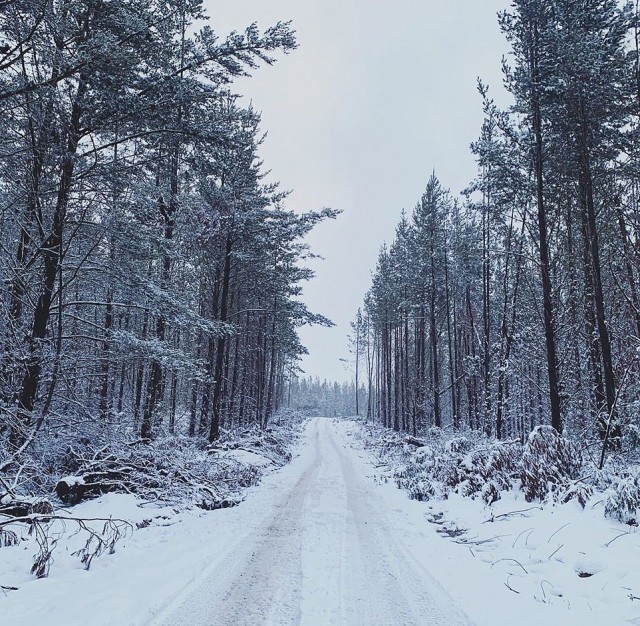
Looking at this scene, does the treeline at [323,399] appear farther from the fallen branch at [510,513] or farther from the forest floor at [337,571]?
the forest floor at [337,571]

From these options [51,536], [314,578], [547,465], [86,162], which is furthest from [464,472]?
[86,162]

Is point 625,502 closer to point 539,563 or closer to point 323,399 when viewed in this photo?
point 539,563

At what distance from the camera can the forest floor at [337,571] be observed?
11.8 feet

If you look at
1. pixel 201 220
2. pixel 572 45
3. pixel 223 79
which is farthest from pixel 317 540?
pixel 572 45

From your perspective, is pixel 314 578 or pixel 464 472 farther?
pixel 464 472

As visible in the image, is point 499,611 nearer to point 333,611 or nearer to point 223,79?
point 333,611

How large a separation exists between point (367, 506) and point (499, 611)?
5173mm

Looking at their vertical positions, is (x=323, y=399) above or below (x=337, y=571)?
below

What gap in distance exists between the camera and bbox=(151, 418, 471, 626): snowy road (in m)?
3.57

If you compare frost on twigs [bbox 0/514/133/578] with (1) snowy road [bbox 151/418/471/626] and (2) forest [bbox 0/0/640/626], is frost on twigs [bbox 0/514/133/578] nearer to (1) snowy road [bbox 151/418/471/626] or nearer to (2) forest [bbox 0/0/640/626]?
(2) forest [bbox 0/0/640/626]

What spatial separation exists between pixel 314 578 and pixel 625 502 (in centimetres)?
430

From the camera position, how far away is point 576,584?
4.35m

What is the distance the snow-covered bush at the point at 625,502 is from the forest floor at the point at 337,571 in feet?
0.56

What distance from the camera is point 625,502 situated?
17.6ft
